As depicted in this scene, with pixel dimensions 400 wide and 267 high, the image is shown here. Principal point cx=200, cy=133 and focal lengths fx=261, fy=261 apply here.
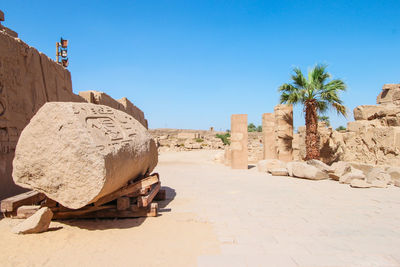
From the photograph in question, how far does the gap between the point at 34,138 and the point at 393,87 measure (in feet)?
31.5

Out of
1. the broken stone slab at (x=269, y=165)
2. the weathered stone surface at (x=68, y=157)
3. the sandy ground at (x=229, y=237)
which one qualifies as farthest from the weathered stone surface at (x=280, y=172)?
the weathered stone surface at (x=68, y=157)

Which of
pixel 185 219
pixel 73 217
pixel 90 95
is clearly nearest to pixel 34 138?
pixel 73 217

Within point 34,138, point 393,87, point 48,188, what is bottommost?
point 48,188

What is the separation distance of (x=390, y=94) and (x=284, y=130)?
3.83 m

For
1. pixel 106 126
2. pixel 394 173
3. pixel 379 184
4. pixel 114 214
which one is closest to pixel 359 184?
pixel 379 184

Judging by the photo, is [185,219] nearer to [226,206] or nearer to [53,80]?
[226,206]

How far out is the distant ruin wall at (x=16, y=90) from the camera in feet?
13.4

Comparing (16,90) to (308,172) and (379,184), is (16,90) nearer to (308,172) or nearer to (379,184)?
(308,172)

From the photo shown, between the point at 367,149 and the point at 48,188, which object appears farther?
the point at 367,149

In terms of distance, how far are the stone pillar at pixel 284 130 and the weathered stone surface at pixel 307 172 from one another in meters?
3.36

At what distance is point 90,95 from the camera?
7.47 meters

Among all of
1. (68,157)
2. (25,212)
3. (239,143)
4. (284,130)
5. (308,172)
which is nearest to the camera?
(68,157)

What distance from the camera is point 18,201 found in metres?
3.19

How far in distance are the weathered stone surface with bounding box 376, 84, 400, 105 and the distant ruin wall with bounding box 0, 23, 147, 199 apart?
9.41m
